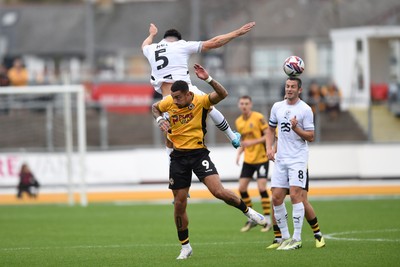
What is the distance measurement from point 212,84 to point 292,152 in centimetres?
216

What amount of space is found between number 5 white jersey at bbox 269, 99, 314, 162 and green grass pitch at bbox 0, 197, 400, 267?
1.47 meters

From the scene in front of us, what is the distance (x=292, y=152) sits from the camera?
627 inches

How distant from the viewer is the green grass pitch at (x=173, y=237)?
1480 cm

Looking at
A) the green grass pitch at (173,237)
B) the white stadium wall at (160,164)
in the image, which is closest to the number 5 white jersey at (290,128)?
the green grass pitch at (173,237)

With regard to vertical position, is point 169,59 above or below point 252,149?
above

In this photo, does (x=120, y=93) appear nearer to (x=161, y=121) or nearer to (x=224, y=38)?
(x=224, y=38)

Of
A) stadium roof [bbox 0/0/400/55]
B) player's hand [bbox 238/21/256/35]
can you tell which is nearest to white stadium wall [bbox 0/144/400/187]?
stadium roof [bbox 0/0/400/55]

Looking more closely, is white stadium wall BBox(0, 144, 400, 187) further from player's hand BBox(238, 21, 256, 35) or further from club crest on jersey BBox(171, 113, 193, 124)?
club crest on jersey BBox(171, 113, 193, 124)

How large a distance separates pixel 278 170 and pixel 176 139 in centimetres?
184

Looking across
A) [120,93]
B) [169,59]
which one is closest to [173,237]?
[169,59]

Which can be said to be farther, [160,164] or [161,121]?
[160,164]

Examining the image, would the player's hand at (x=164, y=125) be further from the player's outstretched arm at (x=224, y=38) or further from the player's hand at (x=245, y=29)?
the player's hand at (x=245, y=29)

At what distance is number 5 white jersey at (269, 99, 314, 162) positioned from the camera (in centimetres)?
1583

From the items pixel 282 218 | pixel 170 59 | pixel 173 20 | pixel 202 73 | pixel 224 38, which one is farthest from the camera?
pixel 173 20
